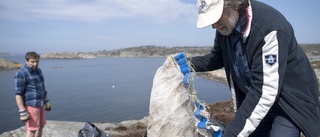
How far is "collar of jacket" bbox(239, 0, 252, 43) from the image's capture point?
242cm

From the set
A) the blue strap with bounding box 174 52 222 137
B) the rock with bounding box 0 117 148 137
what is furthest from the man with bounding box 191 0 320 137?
the rock with bounding box 0 117 148 137

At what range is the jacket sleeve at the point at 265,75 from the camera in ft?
→ 7.47

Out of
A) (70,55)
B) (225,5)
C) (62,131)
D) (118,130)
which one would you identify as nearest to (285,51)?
(225,5)

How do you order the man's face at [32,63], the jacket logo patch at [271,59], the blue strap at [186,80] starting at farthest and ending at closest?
1. the man's face at [32,63]
2. the blue strap at [186,80]
3. the jacket logo patch at [271,59]

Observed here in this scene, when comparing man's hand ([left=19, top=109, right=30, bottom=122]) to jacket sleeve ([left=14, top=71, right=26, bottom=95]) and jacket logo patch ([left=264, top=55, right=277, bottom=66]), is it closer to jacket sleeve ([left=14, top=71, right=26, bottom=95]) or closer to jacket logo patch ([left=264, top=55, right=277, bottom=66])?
jacket sleeve ([left=14, top=71, right=26, bottom=95])

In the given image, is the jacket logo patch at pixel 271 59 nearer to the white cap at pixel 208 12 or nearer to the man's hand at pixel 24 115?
the white cap at pixel 208 12

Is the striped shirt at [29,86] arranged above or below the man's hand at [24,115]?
above

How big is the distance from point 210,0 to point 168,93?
4.66 ft

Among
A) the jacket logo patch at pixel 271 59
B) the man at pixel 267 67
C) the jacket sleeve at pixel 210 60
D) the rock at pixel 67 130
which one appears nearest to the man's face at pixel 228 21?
the man at pixel 267 67

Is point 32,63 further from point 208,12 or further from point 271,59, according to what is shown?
point 271,59

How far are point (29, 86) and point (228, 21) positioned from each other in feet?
17.8

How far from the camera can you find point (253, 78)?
8.13ft

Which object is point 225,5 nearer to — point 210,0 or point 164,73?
point 210,0

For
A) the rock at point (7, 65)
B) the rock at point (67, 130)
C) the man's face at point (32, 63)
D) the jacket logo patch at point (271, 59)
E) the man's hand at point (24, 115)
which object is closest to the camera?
the jacket logo patch at point (271, 59)
